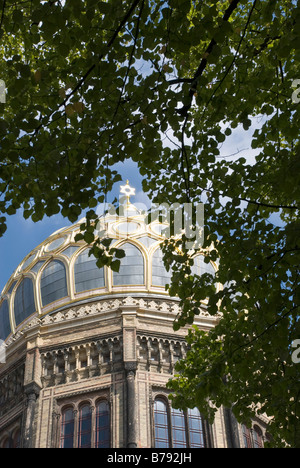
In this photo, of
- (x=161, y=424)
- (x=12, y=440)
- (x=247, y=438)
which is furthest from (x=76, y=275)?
(x=247, y=438)

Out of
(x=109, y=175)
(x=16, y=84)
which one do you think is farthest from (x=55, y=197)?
(x=16, y=84)

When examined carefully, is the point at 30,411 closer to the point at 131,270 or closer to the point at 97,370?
the point at 97,370

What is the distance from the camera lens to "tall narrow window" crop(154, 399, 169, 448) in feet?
91.6

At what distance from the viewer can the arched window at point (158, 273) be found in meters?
35.0

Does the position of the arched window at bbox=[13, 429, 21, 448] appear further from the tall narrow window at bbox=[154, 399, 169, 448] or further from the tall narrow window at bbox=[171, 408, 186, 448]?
the tall narrow window at bbox=[171, 408, 186, 448]

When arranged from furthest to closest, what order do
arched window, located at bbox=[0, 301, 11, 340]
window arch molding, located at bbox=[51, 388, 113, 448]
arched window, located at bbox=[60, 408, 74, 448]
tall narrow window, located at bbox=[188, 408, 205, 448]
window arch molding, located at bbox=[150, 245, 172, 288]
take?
arched window, located at bbox=[0, 301, 11, 340], window arch molding, located at bbox=[150, 245, 172, 288], arched window, located at bbox=[60, 408, 74, 448], tall narrow window, located at bbox=[188, 408, 205, 448], window arch molding, located at bbox=[51, 388, 113, 448]

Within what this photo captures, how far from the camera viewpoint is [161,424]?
28.6 m

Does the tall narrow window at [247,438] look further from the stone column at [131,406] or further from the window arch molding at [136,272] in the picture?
the window arch molding at [136,272]

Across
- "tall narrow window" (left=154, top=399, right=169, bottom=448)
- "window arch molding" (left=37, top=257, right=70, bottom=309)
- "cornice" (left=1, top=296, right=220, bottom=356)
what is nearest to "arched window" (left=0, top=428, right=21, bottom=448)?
"cornice" (left=1, top=296, right=220, bottom=356)

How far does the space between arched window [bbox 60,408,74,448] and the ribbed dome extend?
666cm

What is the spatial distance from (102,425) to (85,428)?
81 cm

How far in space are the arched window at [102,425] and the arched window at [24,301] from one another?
8647 millimetres
